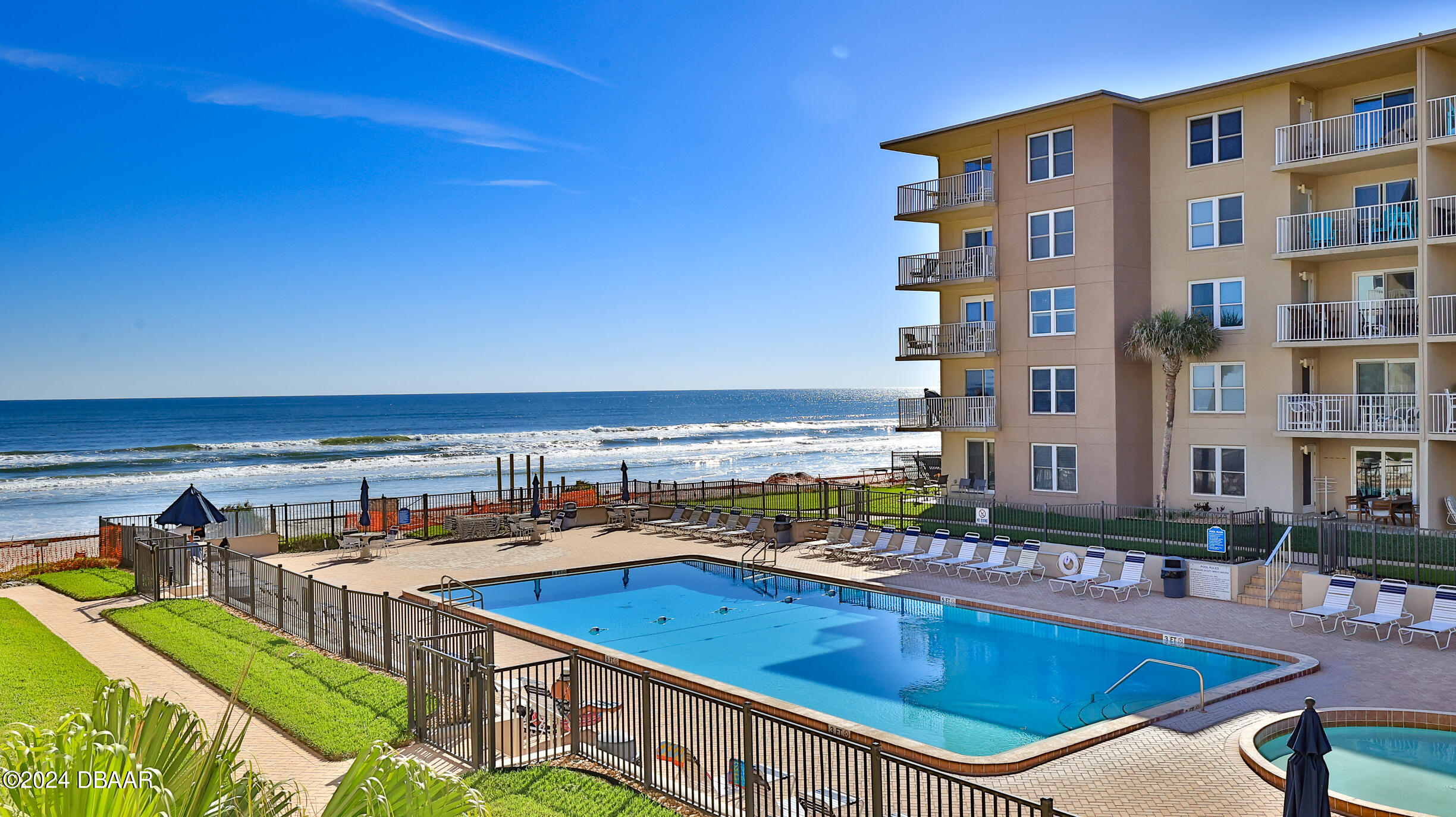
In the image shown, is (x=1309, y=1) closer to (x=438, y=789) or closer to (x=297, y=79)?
(x=438, y=789)

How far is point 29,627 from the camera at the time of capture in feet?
54.1

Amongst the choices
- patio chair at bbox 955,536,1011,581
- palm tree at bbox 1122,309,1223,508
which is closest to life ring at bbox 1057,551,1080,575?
patio chair at bbox 955,536,1011,581

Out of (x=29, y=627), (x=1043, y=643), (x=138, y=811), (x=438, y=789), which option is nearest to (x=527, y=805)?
(x=438, y=789)

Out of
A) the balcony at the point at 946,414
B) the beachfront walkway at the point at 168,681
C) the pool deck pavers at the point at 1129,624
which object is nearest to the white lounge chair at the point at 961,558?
the pool deck pavers at the point at 1129,624

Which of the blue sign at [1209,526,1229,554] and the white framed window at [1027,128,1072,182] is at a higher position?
the white framed window at [1027,128,1072,182]

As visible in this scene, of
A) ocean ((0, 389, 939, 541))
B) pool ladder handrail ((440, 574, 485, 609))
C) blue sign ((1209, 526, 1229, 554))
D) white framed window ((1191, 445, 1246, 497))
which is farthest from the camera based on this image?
ocean ((0, 389, 939, 541))

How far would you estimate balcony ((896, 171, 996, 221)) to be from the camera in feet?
99.5

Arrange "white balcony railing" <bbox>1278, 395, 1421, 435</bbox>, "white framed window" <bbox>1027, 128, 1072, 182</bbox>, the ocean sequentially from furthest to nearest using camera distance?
the ocean, "white framed window" <bbox>1027, 128, 1072, 182</bbox>, "white balcony railing" <bbox>1278, 395, 1421, 435</bbox>

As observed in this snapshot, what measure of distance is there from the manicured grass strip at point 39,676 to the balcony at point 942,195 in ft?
81.9

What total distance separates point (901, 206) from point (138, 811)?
101 ft

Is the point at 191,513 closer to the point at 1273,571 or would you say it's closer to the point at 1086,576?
the point at 1086,576

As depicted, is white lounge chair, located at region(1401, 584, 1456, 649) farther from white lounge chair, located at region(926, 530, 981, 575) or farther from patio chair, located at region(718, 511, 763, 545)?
patio chair, located at region(718, 511, 763, 545)

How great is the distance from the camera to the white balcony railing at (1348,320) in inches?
922

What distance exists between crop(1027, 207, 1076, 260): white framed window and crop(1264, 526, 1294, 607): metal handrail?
11874 mm
